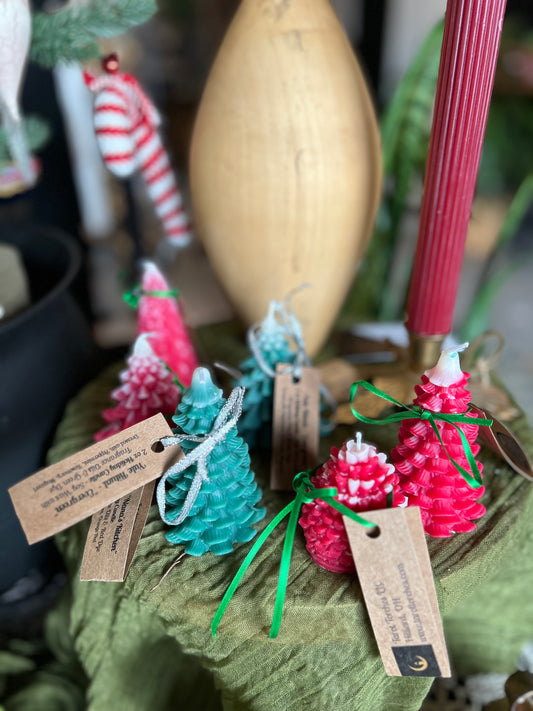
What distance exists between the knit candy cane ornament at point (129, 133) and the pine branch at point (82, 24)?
0.12 ft

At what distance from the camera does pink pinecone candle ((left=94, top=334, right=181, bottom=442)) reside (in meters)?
0.49

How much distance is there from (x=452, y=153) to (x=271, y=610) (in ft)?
1.30

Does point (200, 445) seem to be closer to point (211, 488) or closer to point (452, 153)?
point (211, 488)

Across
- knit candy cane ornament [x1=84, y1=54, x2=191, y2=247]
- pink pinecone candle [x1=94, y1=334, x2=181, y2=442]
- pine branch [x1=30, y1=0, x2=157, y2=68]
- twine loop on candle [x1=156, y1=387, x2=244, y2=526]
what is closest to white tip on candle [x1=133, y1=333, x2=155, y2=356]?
pink pinecone candle [x1=94, y1=334, x2=181, y2=442]

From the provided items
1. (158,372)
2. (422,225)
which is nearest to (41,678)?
(158,372)

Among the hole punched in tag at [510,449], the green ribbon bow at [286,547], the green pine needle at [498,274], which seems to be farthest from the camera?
the green pine needle at [498,274]

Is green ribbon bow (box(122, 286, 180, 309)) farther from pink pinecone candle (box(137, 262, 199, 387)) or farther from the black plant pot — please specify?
the black plant pot

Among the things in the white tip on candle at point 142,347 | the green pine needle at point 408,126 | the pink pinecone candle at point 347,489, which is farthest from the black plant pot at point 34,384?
the green pine needle at point 408,126

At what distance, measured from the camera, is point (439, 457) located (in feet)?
1.36

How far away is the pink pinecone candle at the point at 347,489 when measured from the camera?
1.24ft

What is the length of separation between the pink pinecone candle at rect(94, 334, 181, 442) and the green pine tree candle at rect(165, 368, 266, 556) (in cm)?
7

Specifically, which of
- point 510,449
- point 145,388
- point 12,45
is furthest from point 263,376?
point 12,45

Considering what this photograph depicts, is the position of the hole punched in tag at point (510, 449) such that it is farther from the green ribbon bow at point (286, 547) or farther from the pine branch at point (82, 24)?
the pine branch at point (82, 24)

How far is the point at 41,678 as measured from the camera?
64 centimetres
